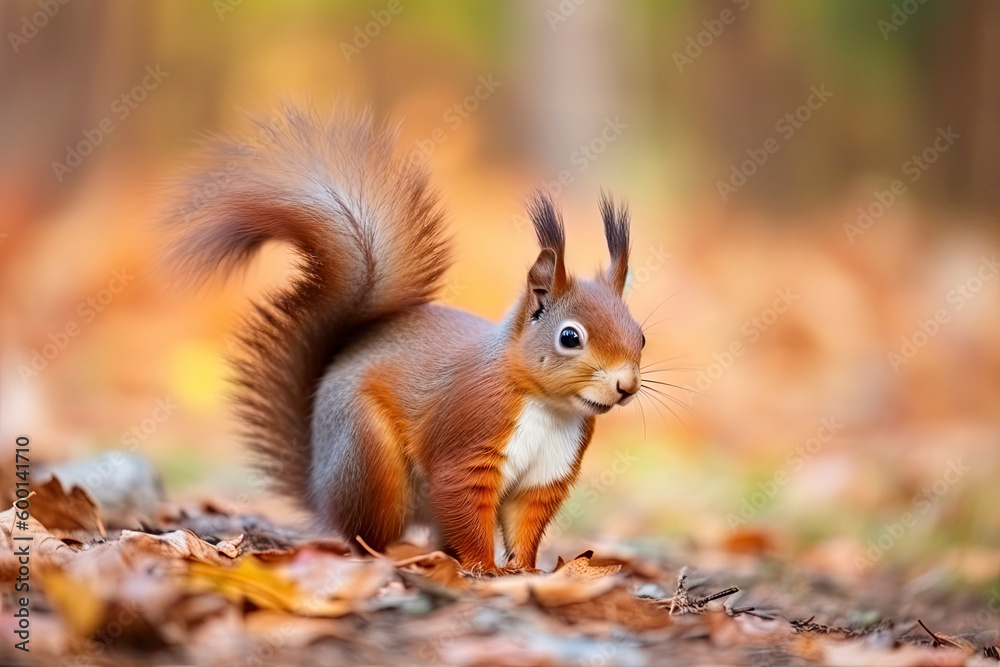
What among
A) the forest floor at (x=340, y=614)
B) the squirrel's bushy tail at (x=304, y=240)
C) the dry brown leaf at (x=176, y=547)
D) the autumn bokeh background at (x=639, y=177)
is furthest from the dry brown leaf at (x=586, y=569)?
the autumn bokeh background at (x=639, y=177)

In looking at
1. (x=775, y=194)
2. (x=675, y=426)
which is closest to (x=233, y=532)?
(x=675, y=426)

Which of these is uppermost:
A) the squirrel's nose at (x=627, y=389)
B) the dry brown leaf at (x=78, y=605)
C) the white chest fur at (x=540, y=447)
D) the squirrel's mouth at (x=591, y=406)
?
the squirrel's nose at (x=627, y=389)

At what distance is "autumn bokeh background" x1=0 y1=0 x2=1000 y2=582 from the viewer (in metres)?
5.71

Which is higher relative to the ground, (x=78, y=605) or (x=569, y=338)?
(x=569, y=338)

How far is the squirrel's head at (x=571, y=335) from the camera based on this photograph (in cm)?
216

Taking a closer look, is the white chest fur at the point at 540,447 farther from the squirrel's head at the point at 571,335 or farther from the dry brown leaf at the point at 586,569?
the dry brown leaf at the point at 586,569

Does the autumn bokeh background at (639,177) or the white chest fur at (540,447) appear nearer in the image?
the white chest fur at (540,447)

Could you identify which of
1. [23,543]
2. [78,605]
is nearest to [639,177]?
[23,543]

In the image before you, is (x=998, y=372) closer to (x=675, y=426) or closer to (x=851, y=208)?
(x=851, y=208)

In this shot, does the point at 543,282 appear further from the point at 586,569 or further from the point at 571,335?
the point at 586,569

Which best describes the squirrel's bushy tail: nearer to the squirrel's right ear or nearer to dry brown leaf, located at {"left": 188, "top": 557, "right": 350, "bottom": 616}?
the squirrel's right ear

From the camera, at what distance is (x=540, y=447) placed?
2.30m

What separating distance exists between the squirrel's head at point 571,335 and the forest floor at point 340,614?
39 cm

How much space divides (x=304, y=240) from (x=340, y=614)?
107 cm
